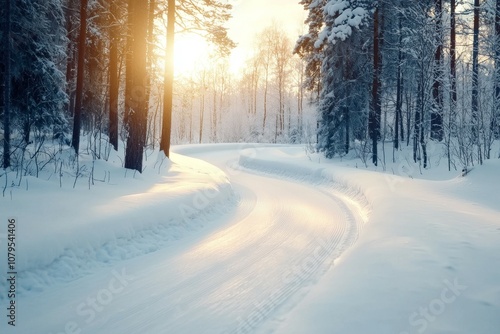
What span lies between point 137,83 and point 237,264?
6699mm

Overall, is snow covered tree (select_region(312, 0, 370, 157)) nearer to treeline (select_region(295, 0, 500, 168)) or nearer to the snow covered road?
treeline (select_region(295, 0, 500, 168))

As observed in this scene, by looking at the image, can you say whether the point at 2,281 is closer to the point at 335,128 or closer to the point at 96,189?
the point at 96,189

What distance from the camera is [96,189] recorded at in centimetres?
702

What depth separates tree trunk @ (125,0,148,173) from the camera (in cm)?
906

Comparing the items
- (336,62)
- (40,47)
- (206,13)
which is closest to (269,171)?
(336,62)

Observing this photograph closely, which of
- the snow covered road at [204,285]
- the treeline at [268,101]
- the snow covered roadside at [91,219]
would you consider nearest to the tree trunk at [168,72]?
the snow covered roadside at [91,219]

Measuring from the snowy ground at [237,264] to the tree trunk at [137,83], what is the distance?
148 centimetres

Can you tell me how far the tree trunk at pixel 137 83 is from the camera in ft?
29.7

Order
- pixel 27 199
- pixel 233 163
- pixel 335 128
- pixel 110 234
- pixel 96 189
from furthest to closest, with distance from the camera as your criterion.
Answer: pixel 233 163
pixel 335 128
pixel 96 189
pixel 27 199
pixel 110 234

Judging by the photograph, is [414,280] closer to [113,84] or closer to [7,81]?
[7,81]

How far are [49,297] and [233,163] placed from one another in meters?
19.8

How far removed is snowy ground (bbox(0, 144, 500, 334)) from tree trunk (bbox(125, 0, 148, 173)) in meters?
1.48

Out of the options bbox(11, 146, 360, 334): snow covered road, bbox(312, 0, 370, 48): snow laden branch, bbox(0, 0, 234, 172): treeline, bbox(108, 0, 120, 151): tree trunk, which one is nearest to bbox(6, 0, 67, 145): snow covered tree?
bbox(0, 0, 234, 172): treeline

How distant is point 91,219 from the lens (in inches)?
198
